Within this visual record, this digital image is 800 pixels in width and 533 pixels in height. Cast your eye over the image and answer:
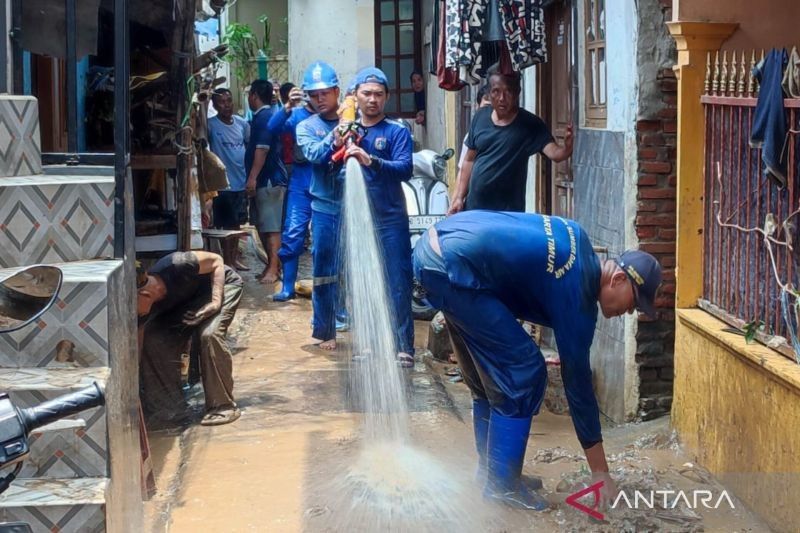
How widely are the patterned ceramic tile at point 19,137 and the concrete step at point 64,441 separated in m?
1.13

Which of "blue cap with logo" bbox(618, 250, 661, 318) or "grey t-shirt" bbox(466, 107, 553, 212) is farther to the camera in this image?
"grey t-shirt" bbox(466, 107, 553, 212)

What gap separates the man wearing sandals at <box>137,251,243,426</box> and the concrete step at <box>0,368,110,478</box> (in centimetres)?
309

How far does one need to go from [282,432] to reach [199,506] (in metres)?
1.21

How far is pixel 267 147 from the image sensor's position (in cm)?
1226

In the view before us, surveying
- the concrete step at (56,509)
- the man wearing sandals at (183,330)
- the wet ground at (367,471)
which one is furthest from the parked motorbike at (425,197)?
the concrete step at (56,509)

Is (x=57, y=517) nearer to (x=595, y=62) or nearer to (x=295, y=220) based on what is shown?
(x=595, y=62)

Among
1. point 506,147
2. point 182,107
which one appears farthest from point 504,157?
point 182,107

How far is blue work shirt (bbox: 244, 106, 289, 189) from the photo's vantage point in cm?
1226

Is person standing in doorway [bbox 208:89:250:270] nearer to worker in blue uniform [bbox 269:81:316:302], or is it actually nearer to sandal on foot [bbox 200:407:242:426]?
worker in blue uniform [bbox 269:81:316:302]

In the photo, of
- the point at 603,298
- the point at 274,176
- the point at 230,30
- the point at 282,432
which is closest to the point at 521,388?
the point at 603,298

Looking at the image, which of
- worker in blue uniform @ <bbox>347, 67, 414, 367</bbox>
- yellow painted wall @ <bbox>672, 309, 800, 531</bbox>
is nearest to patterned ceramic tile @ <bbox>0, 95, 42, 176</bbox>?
yellow painted wall @ <bbox>672, 309, 800, 531</bbox>

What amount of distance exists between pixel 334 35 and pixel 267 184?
935 cm

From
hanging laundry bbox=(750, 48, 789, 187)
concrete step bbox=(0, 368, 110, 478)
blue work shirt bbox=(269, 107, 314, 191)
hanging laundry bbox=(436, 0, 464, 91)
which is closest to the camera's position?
concrete step bbox=(0, 368, 110, 478)

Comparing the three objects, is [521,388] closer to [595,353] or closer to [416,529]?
[416,529]
